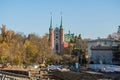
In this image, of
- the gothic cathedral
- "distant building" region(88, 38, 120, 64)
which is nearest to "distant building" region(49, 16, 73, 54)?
the gothic cathedral

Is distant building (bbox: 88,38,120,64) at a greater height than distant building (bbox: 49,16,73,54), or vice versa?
distant building (bbox: 49,16,73,54)

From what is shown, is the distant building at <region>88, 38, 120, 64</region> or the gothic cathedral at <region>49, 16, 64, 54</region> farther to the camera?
the gothic cathedral at <region>49, 16, 64, 54</region>

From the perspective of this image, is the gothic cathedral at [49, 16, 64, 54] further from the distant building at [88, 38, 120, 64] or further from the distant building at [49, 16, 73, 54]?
the distant building at [88, 38, 120, 64]

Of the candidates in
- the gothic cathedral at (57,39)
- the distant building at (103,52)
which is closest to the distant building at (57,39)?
the gothic cathedral at (57,39)

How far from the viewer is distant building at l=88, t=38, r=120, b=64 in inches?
3641

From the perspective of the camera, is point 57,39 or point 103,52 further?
point 57,39

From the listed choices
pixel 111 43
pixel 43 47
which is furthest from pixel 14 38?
pixel 111 43

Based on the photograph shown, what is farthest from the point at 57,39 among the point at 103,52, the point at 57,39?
the point at 103,52

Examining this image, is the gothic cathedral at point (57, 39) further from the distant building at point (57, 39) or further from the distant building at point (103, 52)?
the distant building at point (103, 52)

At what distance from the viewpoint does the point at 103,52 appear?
94375mm

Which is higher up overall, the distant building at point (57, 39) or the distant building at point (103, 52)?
the distant building at point (57, 39)

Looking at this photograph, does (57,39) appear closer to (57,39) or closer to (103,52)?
(57,39)

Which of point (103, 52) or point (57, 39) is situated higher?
point (57, 39)

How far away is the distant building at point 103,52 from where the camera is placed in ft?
303
